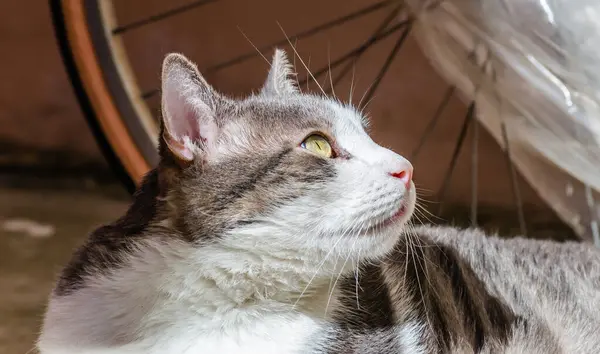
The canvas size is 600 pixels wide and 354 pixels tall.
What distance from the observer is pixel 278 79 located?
3.08ft

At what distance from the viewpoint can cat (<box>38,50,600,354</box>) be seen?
68 cm

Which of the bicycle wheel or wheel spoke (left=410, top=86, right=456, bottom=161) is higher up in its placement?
the bicycle wheel

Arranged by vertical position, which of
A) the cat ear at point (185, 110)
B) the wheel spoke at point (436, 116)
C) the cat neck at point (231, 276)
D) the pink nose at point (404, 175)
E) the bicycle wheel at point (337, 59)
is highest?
the bicycle wheel at point (337, 59)

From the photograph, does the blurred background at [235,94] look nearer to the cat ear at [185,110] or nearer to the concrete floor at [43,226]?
the concrete floor at [43,226]

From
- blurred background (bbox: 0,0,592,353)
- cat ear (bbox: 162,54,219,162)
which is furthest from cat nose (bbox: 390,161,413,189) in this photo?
blurred background (bbox: 0,0,592,353)

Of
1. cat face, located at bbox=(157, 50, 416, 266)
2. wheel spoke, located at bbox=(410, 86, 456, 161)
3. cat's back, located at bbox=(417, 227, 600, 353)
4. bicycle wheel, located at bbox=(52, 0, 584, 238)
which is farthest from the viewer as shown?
bicycle wheel, located at bbox=(52, 0, 584, 238)

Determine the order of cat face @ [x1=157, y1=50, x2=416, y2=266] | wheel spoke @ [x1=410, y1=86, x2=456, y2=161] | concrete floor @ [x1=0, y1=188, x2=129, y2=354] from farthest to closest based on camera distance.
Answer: wheel spoke @ [x1=410, y1=86, x2=456, y2=161]
concrete floor @ [x1=0, y1=188, x2=129, y2=354]
cat face @ [x1=157, y1=50, x2=416, y2=266]

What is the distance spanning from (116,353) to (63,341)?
75 millimetres

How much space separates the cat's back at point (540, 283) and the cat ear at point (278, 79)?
0.32 m

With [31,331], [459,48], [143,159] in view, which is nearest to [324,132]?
[459,48]

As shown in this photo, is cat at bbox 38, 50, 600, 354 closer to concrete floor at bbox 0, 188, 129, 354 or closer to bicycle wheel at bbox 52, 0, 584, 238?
concrete floor at bbox 0, 188, 129, 354

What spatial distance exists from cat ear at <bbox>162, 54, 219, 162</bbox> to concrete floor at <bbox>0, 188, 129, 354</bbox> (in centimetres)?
46

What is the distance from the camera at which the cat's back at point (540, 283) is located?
87 cm

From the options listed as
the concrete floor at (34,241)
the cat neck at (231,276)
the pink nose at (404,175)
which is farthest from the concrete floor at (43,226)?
the pink nose at (404,175)
